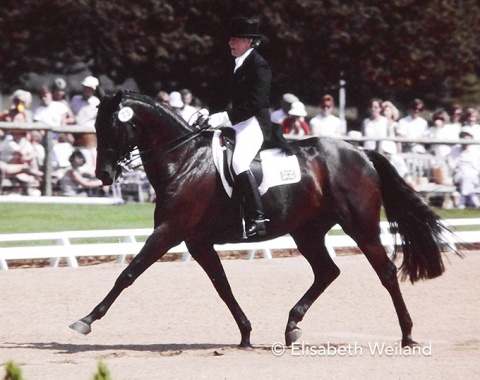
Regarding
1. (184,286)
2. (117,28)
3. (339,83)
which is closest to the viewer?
(184,286)

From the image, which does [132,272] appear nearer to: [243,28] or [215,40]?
[243,28]

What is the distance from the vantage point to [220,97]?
82.5ft

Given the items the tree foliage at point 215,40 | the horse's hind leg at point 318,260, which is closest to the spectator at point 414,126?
the tree foliage at point 215,40

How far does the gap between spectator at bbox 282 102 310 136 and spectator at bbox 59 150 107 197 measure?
9.56 ft

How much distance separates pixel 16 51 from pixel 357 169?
1425 centimetres

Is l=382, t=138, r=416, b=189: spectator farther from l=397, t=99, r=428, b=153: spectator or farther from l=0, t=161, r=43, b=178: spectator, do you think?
l=0, t=161, r=43, b=178: spectator

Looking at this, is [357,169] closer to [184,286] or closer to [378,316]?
[378,316]

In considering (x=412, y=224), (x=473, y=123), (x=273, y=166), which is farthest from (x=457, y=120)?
(x=273, y=166)

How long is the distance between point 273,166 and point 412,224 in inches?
51.1

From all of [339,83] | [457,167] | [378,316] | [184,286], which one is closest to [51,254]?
[184,286]

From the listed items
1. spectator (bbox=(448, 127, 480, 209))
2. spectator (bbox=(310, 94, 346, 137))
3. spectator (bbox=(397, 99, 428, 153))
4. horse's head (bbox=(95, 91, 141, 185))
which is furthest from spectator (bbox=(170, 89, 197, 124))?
horse's head (bbox=(95, 91, 141, 185))

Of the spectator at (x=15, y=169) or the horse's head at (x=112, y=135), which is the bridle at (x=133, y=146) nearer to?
the horse's head at (x=112, y=135)

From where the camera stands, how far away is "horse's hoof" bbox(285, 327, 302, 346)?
33.8 ft

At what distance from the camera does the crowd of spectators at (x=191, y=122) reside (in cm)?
1758
